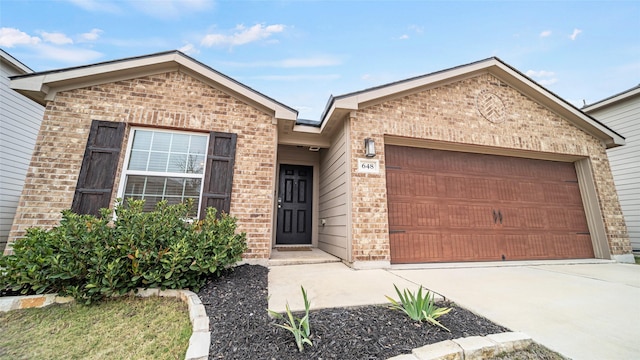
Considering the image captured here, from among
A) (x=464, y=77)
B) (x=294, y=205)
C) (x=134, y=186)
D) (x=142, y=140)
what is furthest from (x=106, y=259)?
(x=464, y=77)

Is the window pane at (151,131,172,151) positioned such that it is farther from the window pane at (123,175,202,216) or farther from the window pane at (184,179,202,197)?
the window pane at (184,179,202,197)

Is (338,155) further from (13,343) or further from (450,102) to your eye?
(13,343)

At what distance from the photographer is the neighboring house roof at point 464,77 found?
4.18m

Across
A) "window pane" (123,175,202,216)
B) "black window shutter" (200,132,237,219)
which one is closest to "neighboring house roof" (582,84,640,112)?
"black window shutter" (200,132,237,219)

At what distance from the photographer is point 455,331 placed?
1663mm

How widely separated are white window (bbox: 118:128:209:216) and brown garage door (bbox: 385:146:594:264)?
11.2 ft

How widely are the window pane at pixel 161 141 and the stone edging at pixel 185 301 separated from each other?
2.32 m

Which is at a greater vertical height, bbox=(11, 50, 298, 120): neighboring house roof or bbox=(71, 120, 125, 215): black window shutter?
bbox=(11, 50, 298, 120): neighboring house roof

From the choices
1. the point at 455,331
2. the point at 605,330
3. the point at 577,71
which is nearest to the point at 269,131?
the point at 455,331

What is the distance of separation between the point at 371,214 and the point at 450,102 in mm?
2956

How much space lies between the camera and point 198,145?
159 inches

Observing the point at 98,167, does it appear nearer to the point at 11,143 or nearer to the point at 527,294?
the point at 11,143

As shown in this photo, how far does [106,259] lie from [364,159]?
3.63 m

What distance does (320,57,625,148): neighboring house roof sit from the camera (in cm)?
418
